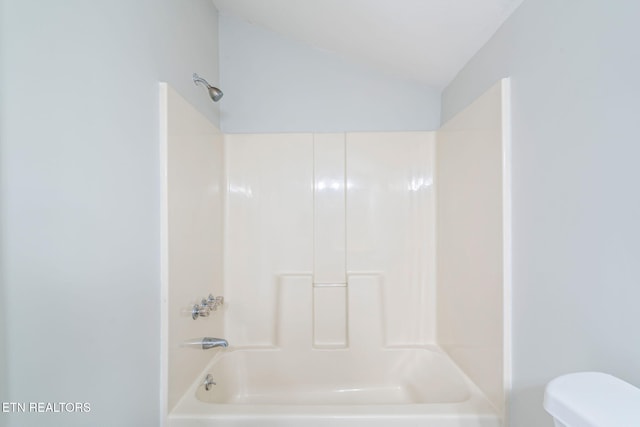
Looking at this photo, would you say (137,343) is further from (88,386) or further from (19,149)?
(19,149)

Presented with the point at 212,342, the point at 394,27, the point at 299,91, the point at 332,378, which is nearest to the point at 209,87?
the point at 299,91

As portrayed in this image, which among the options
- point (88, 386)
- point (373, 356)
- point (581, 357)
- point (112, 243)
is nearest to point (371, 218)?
point (373, 356)

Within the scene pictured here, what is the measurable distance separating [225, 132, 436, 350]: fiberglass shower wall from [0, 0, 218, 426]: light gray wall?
0.91 m

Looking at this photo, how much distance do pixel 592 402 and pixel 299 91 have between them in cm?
209

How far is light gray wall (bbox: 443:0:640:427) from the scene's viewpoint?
0.70m

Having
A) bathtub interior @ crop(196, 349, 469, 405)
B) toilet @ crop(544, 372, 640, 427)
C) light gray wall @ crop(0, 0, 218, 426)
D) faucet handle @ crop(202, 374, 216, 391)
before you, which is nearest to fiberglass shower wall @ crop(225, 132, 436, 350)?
bathtub interior @ crop(196, 349, 469, 405)

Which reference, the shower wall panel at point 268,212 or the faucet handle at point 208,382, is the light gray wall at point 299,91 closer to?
the shower wall panel at point 268,212

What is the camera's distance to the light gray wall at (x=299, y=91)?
2.14 metres

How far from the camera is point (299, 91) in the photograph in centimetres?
214

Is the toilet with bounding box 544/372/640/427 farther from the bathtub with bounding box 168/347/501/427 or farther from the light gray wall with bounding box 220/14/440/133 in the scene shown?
the light gray wall with bounding box 220/14/440/133

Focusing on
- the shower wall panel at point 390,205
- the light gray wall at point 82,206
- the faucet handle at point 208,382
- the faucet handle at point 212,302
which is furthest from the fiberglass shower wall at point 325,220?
the light gray wall at point 82,206

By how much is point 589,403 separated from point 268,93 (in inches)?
84.9

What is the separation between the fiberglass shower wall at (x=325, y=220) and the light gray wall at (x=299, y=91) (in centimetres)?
10

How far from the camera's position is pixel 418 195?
6.94ft
